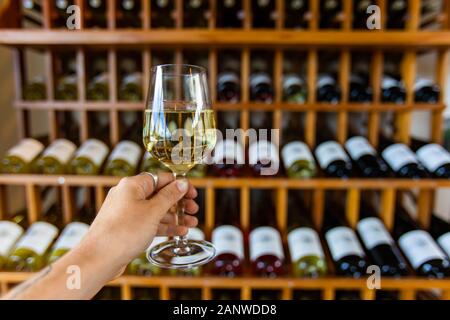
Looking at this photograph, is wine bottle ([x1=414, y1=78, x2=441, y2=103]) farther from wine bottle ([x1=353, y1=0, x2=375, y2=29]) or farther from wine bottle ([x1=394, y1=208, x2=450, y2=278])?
wine bottle ([x1=394, y1=208, x2=450, y2=278])

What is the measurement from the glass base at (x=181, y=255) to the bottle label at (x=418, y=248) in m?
0.61

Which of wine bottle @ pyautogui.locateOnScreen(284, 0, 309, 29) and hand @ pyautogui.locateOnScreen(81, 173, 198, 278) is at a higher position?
wine bottle @ pyautogui.locateOnScreen(284, 0, 309, 29)

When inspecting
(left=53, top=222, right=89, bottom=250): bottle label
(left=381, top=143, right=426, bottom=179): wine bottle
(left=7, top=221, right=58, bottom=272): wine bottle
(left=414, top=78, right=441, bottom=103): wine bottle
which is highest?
(left=414, top=78, right=441, bottom=103): wine bottle

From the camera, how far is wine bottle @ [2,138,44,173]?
1.00m

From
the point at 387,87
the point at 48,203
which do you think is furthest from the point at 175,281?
the point at 387,87

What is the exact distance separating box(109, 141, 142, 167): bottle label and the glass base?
1.55 feet

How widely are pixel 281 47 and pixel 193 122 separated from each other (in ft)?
2.05

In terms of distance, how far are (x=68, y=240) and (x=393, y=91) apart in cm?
92

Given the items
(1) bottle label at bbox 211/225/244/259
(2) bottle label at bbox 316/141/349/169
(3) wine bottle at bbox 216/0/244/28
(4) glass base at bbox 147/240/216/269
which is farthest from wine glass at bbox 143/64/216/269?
(3) wine bottle at bbox 216/0/244/28

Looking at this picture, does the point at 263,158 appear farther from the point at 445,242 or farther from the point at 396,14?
the point at 396,14

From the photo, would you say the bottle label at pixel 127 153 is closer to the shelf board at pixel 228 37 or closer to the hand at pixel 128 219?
the shelf board at pixel 228 37

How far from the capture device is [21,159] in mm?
995

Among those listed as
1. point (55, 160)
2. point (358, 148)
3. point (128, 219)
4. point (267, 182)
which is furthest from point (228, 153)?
point (128, 219)

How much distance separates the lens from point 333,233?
3.18 feet
